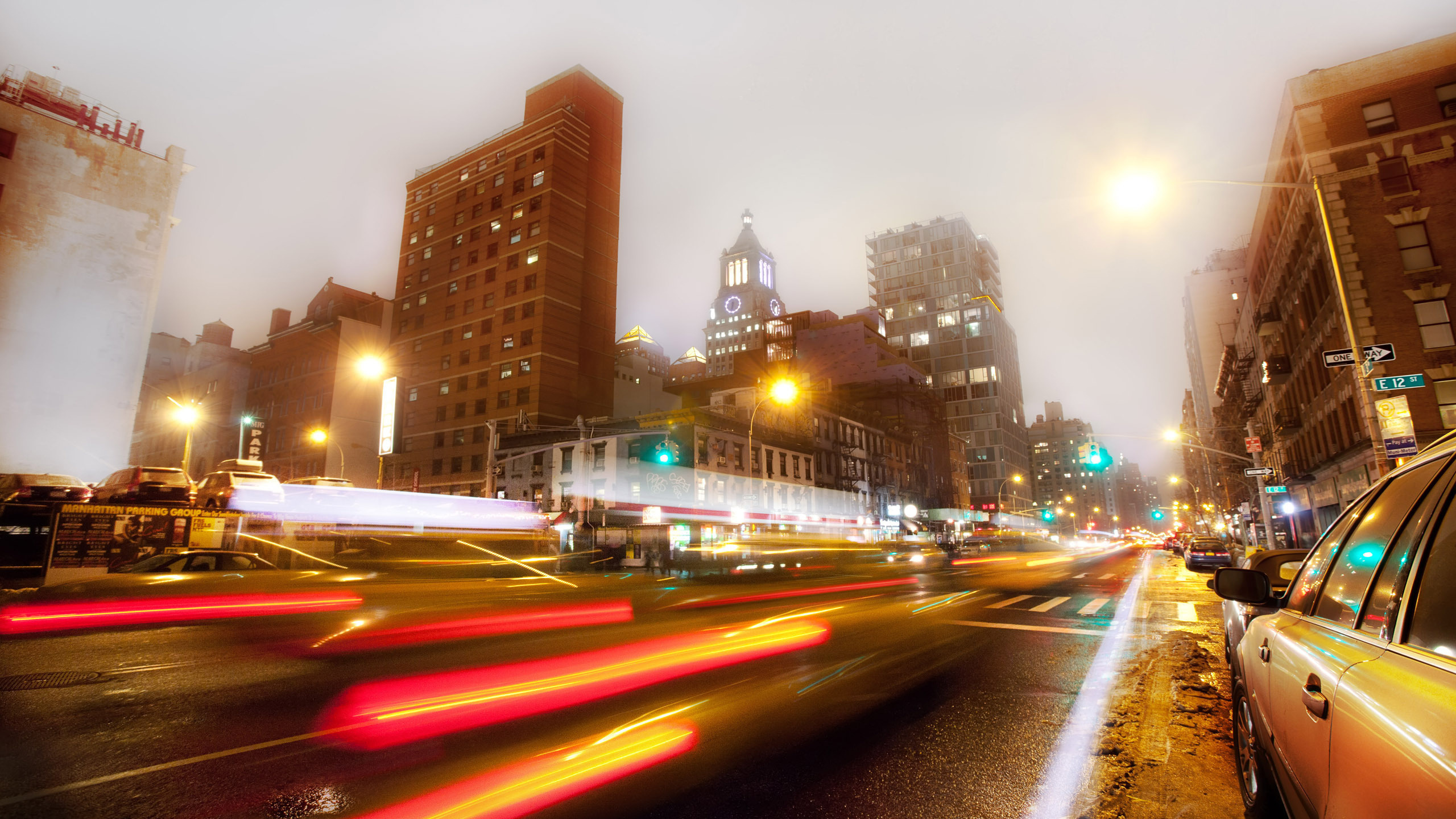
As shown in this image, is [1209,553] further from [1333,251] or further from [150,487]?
[150,487]

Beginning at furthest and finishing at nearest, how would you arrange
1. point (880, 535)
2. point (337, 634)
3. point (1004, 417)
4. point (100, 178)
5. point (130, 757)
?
point (1004, 417), point (880, 535), point (100, 178), point (337, 634), point (130, 757)

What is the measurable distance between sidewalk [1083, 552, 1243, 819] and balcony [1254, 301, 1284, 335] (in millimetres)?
36743

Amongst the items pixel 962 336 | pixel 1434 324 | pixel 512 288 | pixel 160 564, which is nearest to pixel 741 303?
pixel 962 336

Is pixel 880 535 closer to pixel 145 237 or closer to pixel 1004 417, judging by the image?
pixel 145 237

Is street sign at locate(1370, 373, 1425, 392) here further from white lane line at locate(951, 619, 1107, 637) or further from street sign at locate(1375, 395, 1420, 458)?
white lane line at locate(951, 619, 1107, 637)

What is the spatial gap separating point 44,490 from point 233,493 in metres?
4.58

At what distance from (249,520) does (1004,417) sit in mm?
116912

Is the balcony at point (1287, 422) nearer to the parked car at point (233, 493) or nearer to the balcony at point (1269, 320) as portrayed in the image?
the balcony at point (1269, 320)

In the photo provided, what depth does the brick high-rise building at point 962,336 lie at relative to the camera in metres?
114

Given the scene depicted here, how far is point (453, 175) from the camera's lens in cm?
6938

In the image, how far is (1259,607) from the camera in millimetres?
4535

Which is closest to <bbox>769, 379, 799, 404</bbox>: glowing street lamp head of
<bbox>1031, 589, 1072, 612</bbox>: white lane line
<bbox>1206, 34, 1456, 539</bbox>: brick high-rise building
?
<bbox>1031, 589, 1072, 612</bbox>: white lane line

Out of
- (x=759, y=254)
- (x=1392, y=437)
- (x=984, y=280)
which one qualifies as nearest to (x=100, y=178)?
(x=1392, y=437)

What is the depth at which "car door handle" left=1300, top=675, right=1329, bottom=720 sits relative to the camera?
205 cm
